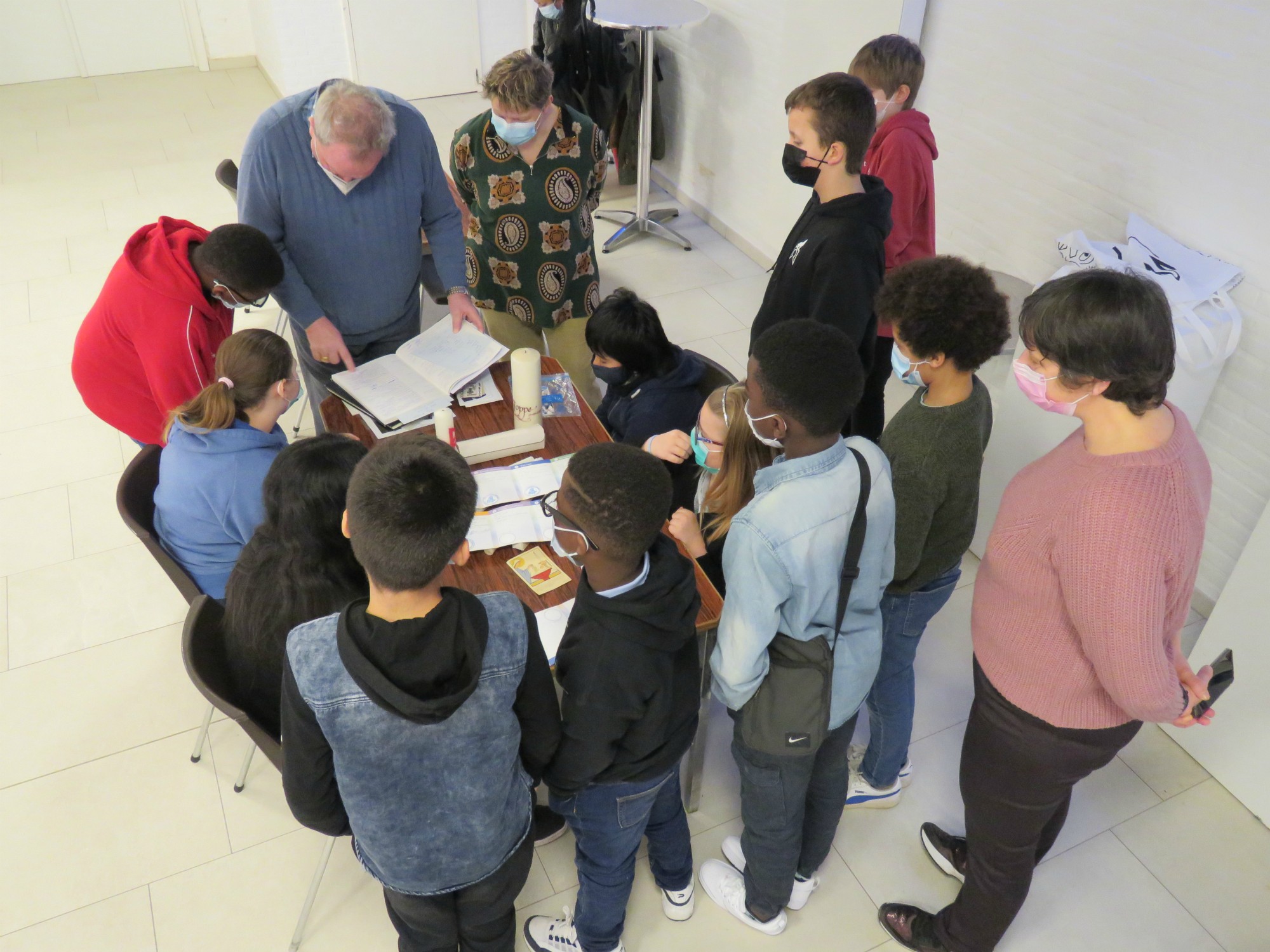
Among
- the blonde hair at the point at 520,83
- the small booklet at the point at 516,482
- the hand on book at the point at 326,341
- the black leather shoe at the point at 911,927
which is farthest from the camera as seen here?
the blonde hair at the point at 520,83

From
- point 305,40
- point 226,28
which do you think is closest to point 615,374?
point 305,40

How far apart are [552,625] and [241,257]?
1.39m

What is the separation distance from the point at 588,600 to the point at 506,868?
627 millimetres

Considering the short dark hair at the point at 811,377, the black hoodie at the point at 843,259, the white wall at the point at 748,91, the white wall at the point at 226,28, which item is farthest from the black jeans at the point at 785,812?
the white wall at the point at 226,28

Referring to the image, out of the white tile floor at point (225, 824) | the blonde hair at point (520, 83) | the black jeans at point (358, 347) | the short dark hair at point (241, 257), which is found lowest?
the white tile floor at point (225, 824)

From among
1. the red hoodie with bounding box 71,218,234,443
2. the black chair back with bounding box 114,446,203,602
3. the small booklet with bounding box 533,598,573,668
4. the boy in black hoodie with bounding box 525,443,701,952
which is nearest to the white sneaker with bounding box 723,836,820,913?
the boy in black hoodie with bounding box 525,443,701,952

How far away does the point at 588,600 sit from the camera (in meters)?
1.62

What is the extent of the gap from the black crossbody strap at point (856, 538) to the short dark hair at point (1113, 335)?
14.8 inches

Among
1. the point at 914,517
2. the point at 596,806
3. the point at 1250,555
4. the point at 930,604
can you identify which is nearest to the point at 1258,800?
the point at 1250,555

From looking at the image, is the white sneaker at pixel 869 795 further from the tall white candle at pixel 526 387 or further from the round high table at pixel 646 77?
the round high table at pixel 646 77

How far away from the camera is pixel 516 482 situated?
243cm

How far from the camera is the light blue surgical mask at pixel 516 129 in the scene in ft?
10.3

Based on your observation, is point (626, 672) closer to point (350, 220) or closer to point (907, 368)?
point (907, 368)

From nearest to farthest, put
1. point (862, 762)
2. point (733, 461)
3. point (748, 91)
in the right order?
1. point (733, 461)
2. point (862, 762)
3. point (748, 91)
